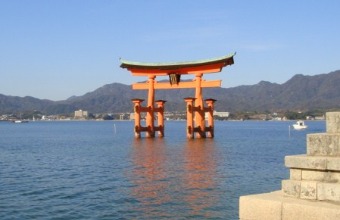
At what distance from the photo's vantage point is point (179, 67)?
163 feet

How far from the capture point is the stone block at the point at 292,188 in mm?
6496

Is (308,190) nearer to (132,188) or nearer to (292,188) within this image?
(292,188)

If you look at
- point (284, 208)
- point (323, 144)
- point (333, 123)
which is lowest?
point (284, 208)

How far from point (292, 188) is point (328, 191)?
551 mm

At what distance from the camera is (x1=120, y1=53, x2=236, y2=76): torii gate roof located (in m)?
46.4

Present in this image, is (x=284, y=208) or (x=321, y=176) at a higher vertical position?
(x=321, y=176)

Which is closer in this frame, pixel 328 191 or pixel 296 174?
pixel 328 191

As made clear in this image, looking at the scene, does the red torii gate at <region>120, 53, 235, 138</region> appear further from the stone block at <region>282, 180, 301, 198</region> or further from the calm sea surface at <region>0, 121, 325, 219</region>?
the stone block at <region>282, 180, 301, 198</region>

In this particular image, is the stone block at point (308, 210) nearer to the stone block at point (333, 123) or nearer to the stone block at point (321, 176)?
the stone block at point (321, 176)

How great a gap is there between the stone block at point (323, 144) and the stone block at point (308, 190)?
460 mm


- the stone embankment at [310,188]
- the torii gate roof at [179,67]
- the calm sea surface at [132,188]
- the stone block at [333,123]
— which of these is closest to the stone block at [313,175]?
the stone embankment at [310,188]

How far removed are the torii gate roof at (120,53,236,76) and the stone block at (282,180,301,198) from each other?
39125 millimetres

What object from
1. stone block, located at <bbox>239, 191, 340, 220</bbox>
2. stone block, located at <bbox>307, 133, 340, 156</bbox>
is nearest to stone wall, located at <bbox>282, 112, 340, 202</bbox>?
stone block, located at <bbox>307, 133, 340, 156</bbox>

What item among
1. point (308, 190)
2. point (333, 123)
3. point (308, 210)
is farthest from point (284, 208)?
point (333, 123)
